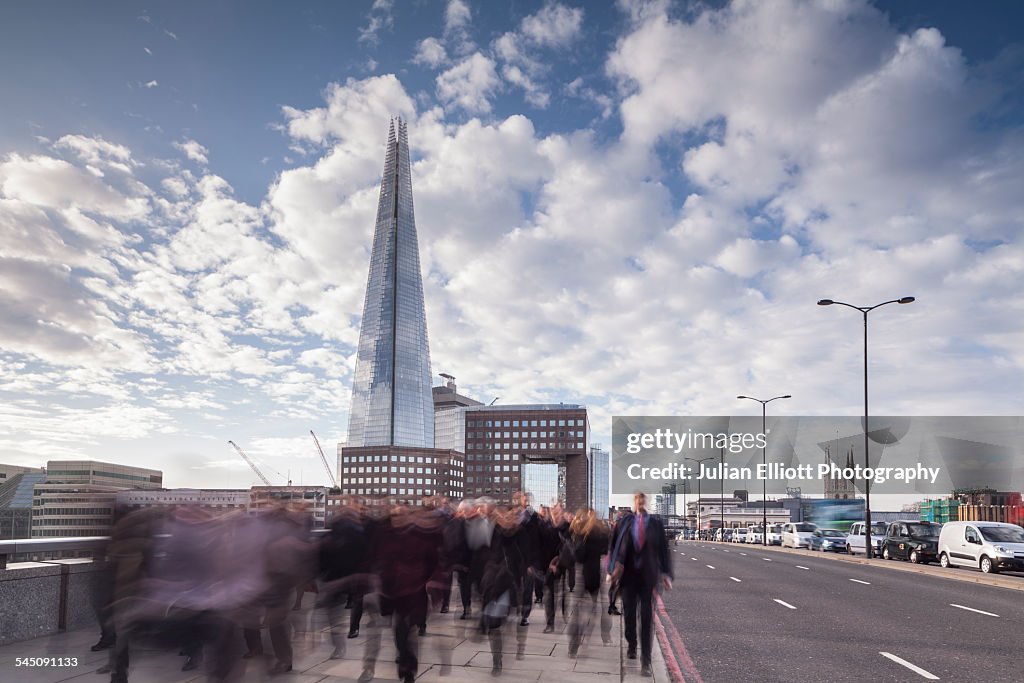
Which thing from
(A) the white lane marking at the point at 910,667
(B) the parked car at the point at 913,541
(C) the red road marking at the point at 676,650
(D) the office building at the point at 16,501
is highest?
(D) the office building at the point at 16,501

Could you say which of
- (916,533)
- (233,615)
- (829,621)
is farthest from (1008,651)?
(916,533)

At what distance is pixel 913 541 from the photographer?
35.8 m

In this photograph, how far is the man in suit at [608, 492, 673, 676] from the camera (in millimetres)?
9812

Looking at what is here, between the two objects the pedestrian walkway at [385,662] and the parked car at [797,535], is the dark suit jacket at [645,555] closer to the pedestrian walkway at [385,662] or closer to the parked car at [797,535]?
the pedestrian walkway at [385,662]

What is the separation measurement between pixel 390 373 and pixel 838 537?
15400cm

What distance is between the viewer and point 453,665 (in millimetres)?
9625

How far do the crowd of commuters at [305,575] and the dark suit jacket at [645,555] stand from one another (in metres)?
0.01

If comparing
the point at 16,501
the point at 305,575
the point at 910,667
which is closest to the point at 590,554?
the point at 910,667

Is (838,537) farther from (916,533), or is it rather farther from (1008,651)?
(1008,651)

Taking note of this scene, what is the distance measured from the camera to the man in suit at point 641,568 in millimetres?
9812

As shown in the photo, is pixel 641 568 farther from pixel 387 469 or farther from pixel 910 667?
pixel 387 469

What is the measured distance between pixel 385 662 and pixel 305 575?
2281 millimetres

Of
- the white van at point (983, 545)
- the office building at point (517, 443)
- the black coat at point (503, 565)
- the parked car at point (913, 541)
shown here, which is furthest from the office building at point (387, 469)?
the black coat at point (503, 565)

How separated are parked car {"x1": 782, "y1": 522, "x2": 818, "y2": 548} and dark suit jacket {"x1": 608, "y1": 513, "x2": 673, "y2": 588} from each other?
4987 centimetres
